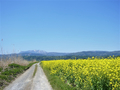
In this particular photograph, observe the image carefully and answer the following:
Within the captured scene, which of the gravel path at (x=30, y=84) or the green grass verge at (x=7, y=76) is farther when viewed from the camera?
the green grass verge at (x=7, y=76)

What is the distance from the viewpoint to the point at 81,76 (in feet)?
27.8

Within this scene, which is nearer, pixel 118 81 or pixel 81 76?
pixel 118 81

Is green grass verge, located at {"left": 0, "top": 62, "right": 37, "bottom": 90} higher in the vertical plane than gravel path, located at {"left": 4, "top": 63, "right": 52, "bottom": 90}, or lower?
higher

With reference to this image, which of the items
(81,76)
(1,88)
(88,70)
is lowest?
(1,88)

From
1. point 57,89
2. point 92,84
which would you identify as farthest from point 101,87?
point 57,89

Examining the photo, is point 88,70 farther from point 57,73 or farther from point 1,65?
point 1,65

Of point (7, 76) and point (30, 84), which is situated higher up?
point (7, 76)

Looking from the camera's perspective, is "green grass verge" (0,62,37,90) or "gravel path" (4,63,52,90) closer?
"gravel path" (4,63,52,90)

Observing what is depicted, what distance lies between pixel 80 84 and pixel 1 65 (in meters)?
19.4

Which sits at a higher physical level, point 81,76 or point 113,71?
point 113,71

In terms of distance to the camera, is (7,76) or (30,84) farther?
(7,76)

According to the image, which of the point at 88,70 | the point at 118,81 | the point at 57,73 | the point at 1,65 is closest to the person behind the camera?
the point at 118,81

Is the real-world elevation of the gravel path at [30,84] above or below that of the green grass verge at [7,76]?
below

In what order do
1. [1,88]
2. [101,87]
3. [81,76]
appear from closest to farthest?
[101,87], [81,76], [1,88]
